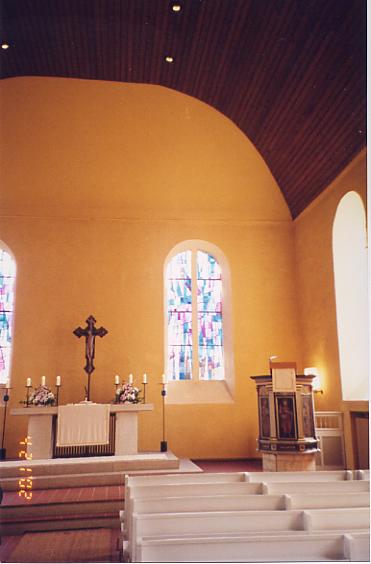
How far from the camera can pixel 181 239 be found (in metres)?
10.5

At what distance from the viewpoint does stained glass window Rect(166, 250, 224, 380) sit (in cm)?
1034

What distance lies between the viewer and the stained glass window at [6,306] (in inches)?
386

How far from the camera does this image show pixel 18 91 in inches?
403

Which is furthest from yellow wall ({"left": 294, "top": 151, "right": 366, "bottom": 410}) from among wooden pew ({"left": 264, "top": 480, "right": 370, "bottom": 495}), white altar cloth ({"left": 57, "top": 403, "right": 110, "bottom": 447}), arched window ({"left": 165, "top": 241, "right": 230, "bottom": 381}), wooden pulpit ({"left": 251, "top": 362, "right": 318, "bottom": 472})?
wooden pew ({"left": 264, "top": 480, "right": 370, "bottom": 495})

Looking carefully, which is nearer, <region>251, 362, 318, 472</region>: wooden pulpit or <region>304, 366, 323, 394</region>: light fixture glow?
<region>251, 362, 318, 472</region>: wooden pulpit

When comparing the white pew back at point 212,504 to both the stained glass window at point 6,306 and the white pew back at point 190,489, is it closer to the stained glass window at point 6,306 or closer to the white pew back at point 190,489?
the white pew back at point 190,489

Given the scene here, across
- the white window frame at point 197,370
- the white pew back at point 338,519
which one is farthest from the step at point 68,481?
the white pew back at point 338,519

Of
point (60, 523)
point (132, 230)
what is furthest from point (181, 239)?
point (60, 523)

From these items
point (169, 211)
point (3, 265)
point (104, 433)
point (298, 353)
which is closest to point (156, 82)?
point (169, 211)

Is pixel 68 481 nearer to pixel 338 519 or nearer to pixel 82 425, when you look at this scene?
pixel 82 425

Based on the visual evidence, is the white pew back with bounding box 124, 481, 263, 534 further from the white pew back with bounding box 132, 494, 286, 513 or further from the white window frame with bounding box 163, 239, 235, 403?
the white window frame with bounding box 163, 239, 235, 403

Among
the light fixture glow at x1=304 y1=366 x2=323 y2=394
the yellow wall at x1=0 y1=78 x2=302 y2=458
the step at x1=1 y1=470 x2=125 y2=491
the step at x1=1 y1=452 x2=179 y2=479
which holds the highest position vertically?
the yellow wall at x1=0 y1=78 x2=302 y2=458

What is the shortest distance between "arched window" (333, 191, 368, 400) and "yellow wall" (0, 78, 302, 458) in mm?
1769

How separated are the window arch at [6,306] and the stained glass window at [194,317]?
9.84 ft
